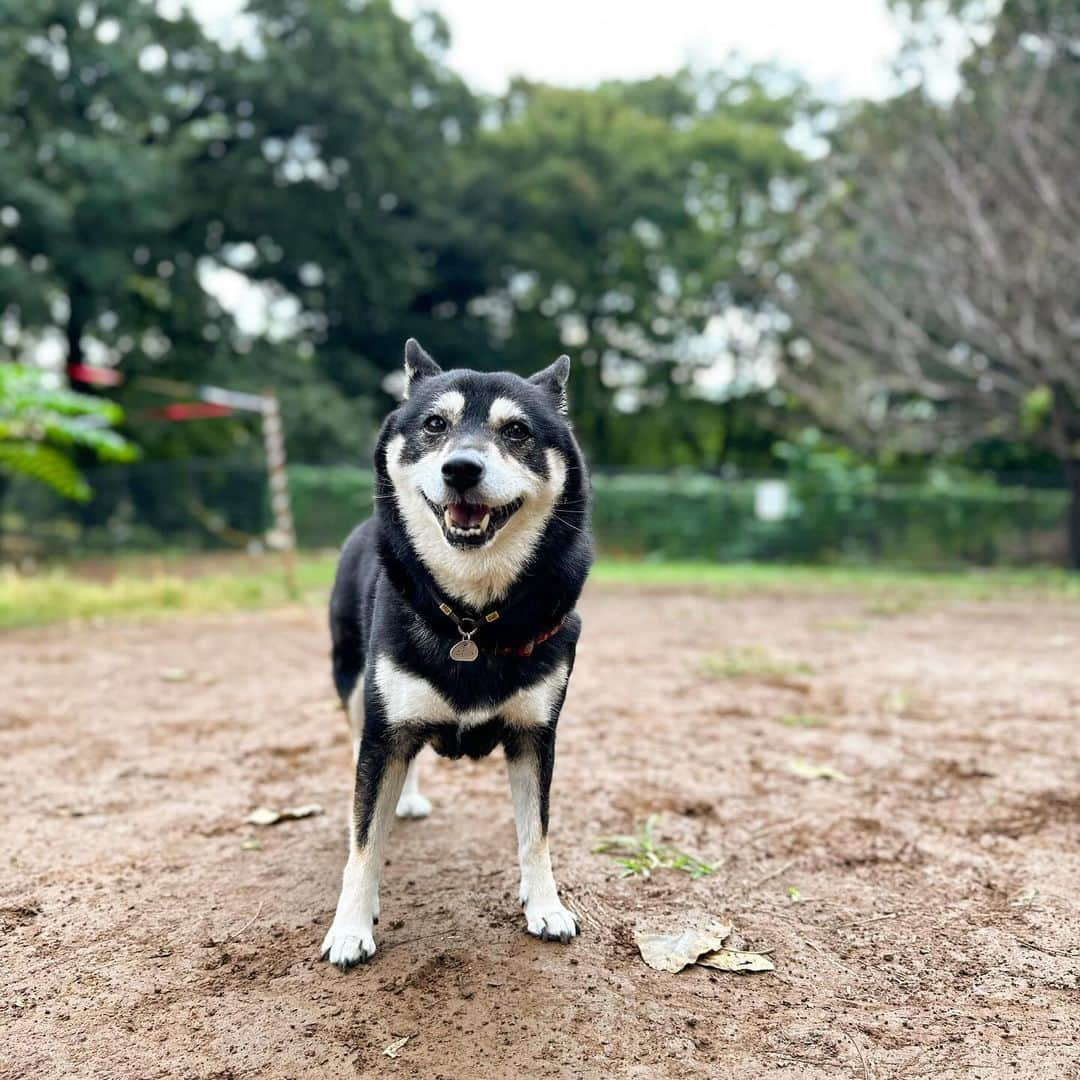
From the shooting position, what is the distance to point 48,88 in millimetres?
19141

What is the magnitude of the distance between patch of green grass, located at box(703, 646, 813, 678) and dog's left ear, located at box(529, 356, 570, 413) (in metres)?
4.13

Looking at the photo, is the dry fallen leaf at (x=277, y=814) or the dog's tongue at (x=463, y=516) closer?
the dog's tongue at (x=463, y=516)

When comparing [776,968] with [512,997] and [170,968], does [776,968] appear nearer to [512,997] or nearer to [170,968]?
[512,997]

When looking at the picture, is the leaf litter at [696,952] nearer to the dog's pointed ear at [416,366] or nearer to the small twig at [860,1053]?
the small twig at [860,1053]

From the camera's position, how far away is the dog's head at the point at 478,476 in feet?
8.30

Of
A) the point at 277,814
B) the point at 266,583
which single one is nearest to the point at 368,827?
the point at 277,814

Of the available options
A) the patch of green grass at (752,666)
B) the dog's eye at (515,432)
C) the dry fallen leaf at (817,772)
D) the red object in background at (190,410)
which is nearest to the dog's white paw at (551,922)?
the dog's eye at (515,432)

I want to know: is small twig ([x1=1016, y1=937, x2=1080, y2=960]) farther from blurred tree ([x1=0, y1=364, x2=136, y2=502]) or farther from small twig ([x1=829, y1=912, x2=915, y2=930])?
blurred tree ([x1=0, y1=364, x2=136, y2=502])

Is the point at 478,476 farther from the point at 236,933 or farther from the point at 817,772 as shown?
the point at 817,772

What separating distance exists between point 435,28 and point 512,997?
27940mm

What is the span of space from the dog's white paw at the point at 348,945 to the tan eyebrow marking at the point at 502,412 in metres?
1.50

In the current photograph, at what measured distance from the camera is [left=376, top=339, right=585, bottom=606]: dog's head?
8.30ft

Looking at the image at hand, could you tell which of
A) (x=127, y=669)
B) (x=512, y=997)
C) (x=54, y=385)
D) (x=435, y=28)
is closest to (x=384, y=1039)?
(x=512, y=997)

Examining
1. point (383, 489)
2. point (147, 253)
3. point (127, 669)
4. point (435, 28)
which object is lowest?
point (127, 669)
